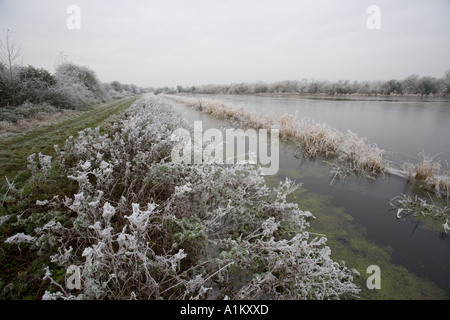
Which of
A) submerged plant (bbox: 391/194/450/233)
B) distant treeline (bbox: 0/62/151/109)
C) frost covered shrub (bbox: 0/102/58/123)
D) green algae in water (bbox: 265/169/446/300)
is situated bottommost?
green algae in water (bbox: 265/169/446/300)

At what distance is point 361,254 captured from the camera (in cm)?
310

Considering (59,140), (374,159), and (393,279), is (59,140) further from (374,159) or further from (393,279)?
(374,159)

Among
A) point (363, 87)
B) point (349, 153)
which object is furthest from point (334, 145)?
Result: point (363, 87)

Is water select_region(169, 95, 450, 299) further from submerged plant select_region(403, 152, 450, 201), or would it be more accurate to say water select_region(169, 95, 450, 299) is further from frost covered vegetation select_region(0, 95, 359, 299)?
frost covered vegetation select_region(0, 95, 359, 299)

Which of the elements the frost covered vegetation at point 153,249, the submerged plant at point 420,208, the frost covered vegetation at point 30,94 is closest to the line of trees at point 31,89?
the frost covered vegetation at point 30,94

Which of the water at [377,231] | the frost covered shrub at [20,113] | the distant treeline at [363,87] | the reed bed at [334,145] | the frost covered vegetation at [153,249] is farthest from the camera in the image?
the distant treeline at [363,87]

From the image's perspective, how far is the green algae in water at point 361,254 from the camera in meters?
2.52

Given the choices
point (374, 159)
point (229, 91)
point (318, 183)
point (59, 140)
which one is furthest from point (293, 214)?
point (229, 91)

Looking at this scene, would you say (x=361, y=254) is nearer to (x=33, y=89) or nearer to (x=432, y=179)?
(x=432, y=179)

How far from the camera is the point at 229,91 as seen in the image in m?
69.1

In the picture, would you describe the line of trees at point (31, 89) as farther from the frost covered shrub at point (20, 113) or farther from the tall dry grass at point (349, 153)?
the tall dry grass at point (349, 153)

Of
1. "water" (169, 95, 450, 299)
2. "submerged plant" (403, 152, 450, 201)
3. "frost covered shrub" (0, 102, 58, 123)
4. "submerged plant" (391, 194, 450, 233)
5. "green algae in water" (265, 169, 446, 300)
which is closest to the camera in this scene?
"green algae in water" (265, 169, 446, 300)

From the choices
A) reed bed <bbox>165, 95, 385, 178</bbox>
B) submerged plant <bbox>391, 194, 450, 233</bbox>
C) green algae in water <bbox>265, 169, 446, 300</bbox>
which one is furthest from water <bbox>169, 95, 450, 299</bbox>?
reed bed <bbox>165, 95, 385, 178</bbox>

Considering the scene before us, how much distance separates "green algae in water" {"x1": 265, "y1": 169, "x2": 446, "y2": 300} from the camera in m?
2.52
